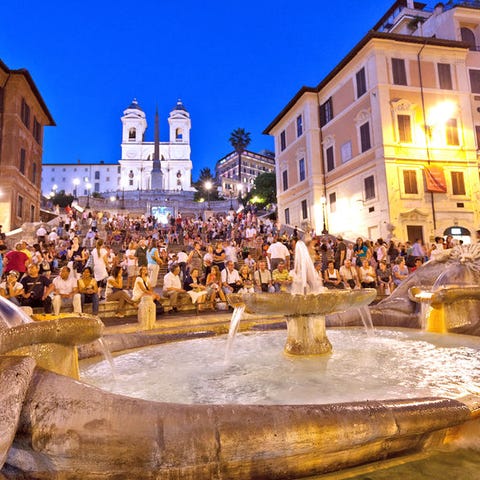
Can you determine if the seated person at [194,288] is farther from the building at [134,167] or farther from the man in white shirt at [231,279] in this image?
the building at [134,167]

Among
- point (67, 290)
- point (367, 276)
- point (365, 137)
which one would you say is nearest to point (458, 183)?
point (365, 137)

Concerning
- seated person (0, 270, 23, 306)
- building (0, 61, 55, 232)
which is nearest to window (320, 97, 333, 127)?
building (0, 61, 55, 232)

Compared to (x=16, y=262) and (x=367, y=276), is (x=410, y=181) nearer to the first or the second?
(x=367, y=276)

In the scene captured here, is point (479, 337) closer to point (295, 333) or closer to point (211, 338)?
point (295, 333)

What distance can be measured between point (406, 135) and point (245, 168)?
269 feet

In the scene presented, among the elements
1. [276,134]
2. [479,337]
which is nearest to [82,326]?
[479,337]

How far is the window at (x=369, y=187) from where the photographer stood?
2198 centimetres

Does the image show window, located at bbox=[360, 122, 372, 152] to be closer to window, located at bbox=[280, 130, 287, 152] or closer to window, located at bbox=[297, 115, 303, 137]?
window, located at bbox=[297, 115, 303, 137]

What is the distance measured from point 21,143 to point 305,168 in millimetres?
21434

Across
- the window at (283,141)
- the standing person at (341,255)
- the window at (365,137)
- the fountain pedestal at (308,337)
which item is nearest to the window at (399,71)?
the window at (365,137)

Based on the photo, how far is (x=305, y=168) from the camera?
2808 centimetres

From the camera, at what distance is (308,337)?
16.0ft

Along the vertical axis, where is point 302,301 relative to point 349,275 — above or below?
below

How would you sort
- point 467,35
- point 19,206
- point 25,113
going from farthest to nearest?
point 25,113, point 19,206, point 467,35
